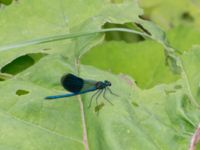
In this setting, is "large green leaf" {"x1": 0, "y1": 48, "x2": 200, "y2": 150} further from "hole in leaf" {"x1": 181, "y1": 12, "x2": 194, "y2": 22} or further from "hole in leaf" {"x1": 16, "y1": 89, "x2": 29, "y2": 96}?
"hole in leaf" {"x1": 181, "y1": 12, "x2": 194, "y2": 22}

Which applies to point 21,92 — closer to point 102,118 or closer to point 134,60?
point 102,118

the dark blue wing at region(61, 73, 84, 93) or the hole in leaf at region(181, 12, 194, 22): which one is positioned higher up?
the hole in leaf at region(181, 12, 194, 22)

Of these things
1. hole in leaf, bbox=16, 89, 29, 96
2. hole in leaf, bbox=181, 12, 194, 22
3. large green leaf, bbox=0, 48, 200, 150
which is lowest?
large green leaf, bbox=0, 48, 200, 150

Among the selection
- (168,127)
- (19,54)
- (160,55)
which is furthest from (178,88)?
(19,54)

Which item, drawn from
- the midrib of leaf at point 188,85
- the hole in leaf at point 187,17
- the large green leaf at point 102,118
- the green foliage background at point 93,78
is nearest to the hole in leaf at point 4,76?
the green foliage background at point 93,78

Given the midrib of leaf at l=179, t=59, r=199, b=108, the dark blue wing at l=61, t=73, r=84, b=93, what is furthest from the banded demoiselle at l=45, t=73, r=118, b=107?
the midrib of leaf at l=179, t=59, r=199, b=108

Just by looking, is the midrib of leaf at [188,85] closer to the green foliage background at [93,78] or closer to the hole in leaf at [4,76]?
the green foliage background at [93,78]

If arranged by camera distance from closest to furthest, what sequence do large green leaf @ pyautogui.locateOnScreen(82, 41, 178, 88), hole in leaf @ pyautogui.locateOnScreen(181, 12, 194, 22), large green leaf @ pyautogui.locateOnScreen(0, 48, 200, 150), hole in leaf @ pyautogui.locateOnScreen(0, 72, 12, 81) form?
large green leaf @ pyautogui.locateOnScreen(0, 48, 200, 150) → hole in leaf @ pyautogui.locateOnScreen(0, 72, 12, 81) → large green leaf @ pyautogui.locateOnScreen(82, 41, 178, 88) → hole in leaf @ pyautogui.locateOnScreen(181, 12, 194, 22)

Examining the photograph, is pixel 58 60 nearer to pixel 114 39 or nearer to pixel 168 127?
pixel 168 127
